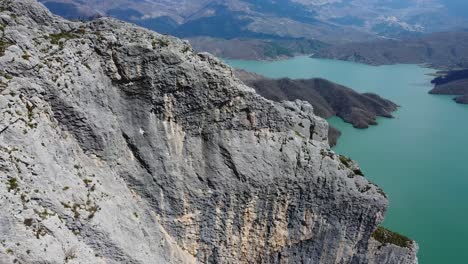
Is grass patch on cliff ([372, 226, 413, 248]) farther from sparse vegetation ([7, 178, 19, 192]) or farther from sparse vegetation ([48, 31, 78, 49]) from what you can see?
sparse vegetation ([48, 31, 78, 49])

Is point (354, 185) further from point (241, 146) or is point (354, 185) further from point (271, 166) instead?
point (241, 146)

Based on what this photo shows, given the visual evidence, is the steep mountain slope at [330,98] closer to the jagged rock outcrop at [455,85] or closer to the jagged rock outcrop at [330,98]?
the jagged rock outcrop at [330,98]

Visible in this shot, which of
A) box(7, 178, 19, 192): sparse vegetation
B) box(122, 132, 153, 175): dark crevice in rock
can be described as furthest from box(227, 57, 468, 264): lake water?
box(7, 178, 19, 192): sparse vegetation

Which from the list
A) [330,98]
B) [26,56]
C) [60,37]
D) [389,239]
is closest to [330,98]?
[330,98]

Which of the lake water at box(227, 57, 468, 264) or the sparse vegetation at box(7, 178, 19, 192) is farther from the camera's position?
the lake water at box(227, 57, 468, 264)

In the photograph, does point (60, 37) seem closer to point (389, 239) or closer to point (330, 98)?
point (389, 239)

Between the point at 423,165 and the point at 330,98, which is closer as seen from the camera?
the point at 423,165
